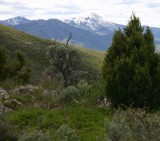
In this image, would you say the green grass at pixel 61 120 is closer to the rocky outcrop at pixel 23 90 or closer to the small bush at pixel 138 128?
the rocky outcrop at pixel 23 90

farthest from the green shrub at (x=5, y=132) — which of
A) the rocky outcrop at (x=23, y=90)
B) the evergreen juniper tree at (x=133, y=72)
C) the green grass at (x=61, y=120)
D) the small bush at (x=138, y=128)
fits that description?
the rocky outcrop at (x=23, y=90)

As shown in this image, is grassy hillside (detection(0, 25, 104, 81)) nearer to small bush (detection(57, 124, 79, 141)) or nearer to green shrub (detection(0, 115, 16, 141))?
green shrub (detection(0, 115, 16, 141))

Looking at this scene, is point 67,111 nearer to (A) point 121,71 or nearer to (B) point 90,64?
(A) point 121,71

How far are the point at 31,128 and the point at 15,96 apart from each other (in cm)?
422

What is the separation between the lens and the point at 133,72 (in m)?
17.0

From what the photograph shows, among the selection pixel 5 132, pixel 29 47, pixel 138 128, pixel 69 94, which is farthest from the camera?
pixel 29 47

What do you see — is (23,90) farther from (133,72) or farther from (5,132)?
(5,132)

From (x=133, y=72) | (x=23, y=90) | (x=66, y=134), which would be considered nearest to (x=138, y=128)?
(x=66, y=134)

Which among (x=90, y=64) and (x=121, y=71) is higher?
(x=121, y=71)

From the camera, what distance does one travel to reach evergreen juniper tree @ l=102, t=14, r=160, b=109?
1678 cm

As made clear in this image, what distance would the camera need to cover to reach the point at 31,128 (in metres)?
14.0

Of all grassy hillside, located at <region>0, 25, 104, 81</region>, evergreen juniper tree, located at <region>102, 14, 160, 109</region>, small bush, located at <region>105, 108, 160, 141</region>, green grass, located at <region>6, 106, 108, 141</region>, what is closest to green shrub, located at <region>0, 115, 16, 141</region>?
green grass, located at <region>6, 106, 108, 141</region>

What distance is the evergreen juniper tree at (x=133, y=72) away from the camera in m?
16.8

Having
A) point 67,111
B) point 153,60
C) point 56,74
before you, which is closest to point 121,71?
point 153,60
